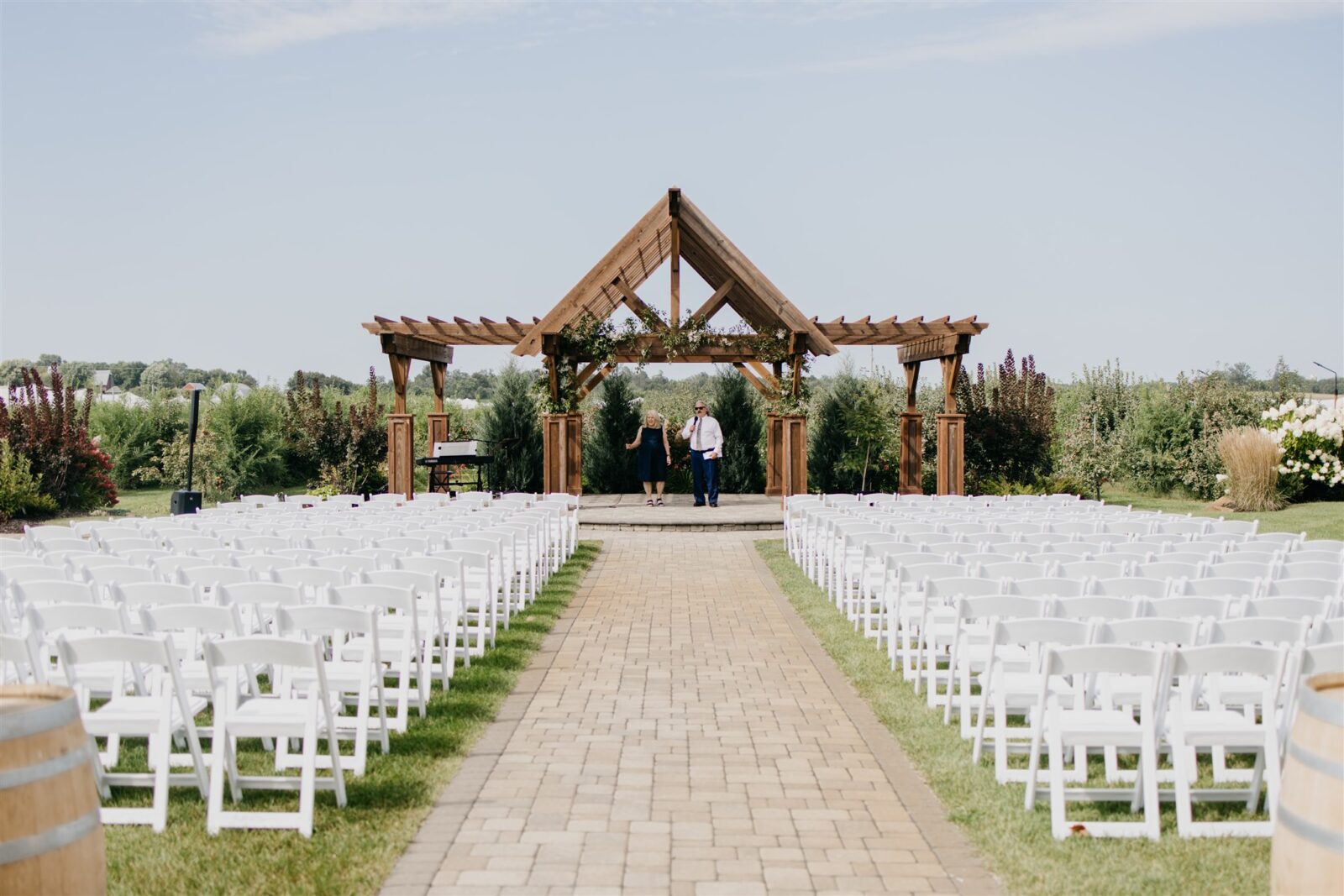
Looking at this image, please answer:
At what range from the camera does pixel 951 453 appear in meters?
22.0

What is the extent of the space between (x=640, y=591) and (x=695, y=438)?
9.28m

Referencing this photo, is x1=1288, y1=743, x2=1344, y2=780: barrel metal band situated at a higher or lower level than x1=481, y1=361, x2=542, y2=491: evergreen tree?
lower

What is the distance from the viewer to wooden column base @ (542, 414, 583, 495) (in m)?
21.3

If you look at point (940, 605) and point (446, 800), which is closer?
point (446, 800)

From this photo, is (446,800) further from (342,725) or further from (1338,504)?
(1338,504)

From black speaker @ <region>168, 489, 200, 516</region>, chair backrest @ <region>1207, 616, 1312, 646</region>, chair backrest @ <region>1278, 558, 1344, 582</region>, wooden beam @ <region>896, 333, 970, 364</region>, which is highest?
wooden beam @ <region>896, 333, 970, 364</region>

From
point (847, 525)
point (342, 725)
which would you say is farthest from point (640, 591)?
point (342, 725)

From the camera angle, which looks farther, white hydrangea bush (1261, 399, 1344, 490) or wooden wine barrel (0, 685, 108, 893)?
white hydrangea bush (1261, 399, 1344, 490)

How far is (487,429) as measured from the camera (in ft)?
86.4

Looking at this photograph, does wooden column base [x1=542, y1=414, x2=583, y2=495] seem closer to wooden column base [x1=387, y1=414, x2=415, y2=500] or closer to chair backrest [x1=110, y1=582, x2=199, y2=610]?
wooden column base [x1=387, y1=414, x2=415, y2=500]

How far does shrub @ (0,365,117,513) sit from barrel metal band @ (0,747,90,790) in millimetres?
20174

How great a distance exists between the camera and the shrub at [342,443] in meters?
25.4

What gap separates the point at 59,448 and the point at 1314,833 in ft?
75.2

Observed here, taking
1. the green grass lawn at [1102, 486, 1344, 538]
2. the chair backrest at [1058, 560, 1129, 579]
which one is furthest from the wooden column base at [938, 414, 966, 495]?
the chair backrest at [1058, 560, 1129, 579]
